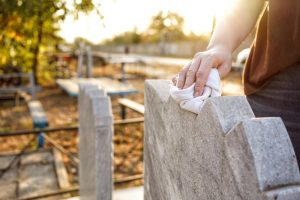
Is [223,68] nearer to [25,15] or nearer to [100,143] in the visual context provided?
[100,143]

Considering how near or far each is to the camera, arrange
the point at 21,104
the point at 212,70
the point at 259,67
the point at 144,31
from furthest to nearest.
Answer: the point at 144,31
the point at 21,104
the point at 259,67
the point at 212,70

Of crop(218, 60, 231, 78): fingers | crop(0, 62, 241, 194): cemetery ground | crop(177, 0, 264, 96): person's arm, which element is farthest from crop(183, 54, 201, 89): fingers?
crop(0, 62, 241, 194): cemetery ground

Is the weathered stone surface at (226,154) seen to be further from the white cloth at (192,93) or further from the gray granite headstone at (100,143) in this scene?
the gray granite headstone at (100,143)

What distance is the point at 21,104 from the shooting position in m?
11.0

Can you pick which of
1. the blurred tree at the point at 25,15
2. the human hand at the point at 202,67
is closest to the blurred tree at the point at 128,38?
the blurred tree at the point at 25,15

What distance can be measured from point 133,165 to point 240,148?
535 cm

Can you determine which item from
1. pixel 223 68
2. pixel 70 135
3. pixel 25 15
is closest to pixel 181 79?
pixel 223 68

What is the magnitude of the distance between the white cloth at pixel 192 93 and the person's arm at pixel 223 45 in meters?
0.02

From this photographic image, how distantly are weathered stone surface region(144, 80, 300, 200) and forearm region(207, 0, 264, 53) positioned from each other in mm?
324

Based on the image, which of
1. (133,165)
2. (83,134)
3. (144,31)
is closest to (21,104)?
(133,165)

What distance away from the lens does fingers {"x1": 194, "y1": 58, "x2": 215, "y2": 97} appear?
1.23 m

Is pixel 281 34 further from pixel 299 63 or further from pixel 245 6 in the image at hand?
pixel 245 6

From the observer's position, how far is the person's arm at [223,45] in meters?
1.27

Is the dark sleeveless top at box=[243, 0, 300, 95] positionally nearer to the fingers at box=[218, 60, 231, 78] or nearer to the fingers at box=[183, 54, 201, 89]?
the fingers at box=[218, 60, 231, 78]
